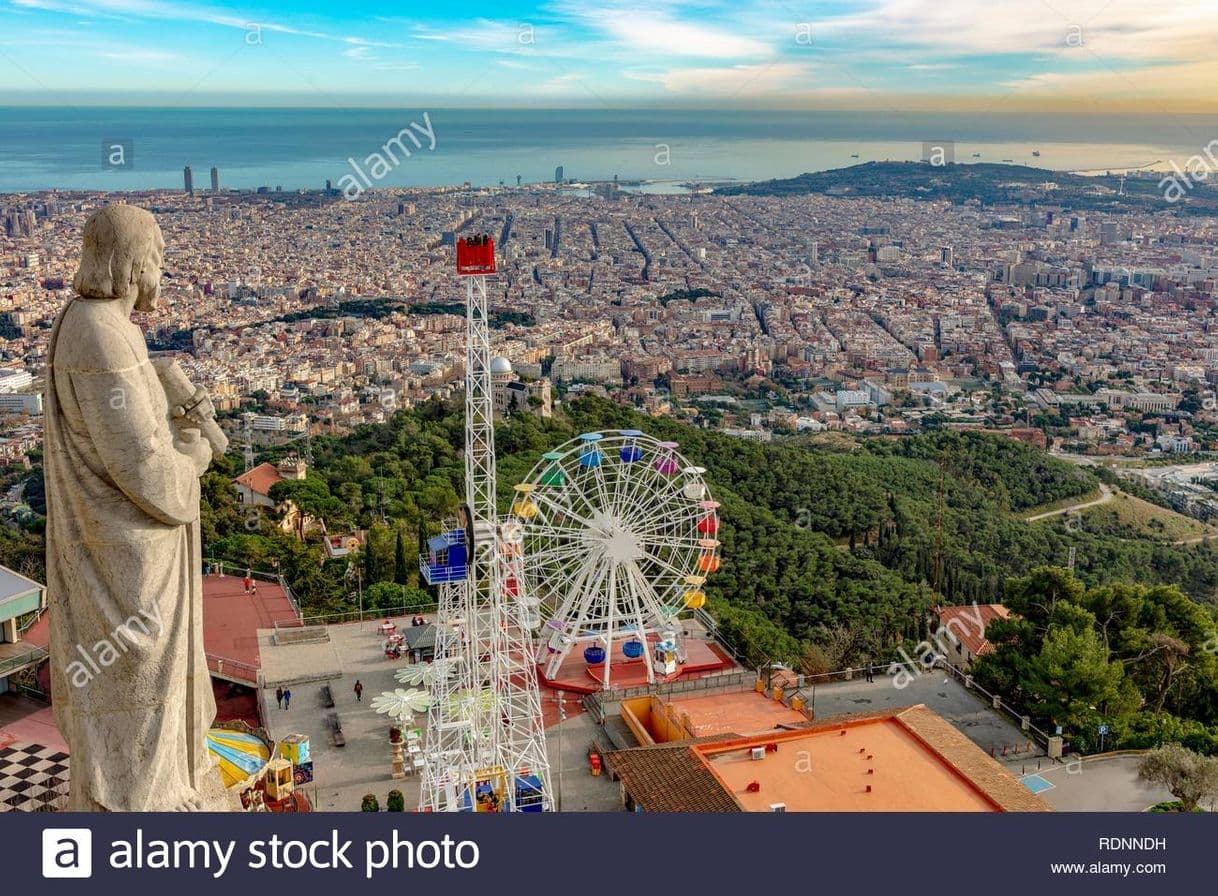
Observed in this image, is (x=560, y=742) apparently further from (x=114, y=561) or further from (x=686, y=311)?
(x=686, y=311)

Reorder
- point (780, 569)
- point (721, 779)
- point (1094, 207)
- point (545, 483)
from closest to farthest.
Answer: point (721, 779), point (545, 483), point (780, 569), point (1094, 207)

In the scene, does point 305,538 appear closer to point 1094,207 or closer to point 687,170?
point 1094,207

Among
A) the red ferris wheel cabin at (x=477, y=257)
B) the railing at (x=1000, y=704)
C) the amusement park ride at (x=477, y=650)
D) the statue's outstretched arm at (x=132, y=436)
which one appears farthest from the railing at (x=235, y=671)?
the statue's outstretched arm at (x=132, y=436)

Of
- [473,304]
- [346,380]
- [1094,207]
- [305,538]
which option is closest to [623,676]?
[473,304]

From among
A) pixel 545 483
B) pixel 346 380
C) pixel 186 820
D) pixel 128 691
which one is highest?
pixel 128 691

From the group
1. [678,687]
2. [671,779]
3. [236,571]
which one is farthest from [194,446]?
[236,571]

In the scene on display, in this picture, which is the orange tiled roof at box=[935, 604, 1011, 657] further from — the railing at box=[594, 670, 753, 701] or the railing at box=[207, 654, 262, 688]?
the railing at box=[207, 654, 262, 688]
